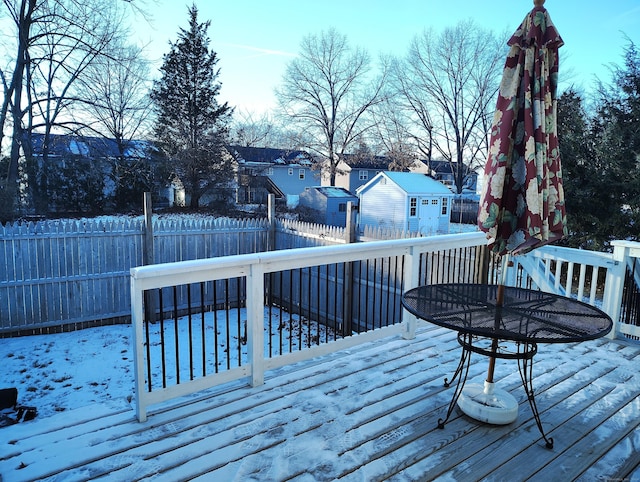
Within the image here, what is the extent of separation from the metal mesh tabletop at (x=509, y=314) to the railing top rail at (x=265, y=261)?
1.69 feet

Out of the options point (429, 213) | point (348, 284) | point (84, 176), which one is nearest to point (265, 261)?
point (348, 284)

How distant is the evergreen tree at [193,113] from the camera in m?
18.2

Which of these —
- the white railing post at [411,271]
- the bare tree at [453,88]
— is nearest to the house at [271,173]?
the bare tree at [453,88]

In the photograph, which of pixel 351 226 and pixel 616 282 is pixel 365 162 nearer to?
pixel 351 226

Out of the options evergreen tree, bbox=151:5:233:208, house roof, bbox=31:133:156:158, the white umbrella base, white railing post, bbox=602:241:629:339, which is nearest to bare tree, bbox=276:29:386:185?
evergreen tree, bbox=151:5:233:208

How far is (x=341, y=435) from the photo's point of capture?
2105 millimetres

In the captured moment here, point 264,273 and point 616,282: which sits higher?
point 264,273

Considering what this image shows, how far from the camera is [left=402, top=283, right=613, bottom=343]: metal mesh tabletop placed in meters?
1.97

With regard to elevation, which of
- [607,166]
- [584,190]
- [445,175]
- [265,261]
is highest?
[445,175]

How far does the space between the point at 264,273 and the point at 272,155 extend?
25040mm

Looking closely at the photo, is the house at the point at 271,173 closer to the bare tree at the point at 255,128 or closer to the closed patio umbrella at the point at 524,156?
the bare tree at the point at 255,128

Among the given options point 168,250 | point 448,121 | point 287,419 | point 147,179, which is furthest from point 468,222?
point 287,419

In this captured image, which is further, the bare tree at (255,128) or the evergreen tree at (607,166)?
the bare tree at (255,128)

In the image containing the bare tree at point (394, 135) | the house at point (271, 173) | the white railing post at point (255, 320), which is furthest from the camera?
the bare tree at point (394, 135)
